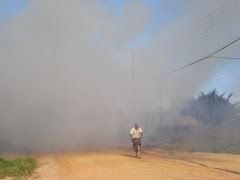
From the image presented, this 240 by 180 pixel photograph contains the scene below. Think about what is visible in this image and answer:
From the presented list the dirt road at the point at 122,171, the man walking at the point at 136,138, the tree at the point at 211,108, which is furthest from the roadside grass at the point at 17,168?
the tree at the point at 211,108

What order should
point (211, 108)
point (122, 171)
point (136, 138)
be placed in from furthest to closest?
point (211, 108) < point (136, 138) < point (122, 171)

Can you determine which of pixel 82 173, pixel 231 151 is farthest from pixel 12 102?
pixel 231 151

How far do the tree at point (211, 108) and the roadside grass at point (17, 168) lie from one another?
2164 centimetres

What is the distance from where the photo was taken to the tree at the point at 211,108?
27547 millimetres

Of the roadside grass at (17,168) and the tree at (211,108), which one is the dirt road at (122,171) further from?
the tree at (211,108)

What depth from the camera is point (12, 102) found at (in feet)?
54.3

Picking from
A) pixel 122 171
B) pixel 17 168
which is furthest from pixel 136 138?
pixel 17 168

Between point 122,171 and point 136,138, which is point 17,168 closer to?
point 122,171

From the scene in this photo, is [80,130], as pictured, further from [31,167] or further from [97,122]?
[31,167]

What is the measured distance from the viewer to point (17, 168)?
7609 mm

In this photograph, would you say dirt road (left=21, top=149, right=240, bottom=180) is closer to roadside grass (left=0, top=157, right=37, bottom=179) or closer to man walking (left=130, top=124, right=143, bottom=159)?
roadside grass (left=0, top=157, right=37, bottom=179)

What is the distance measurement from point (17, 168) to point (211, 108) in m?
23.9

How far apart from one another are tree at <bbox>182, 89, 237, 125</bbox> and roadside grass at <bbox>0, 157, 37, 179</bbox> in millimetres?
21642

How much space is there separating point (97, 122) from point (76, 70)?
142 inches
